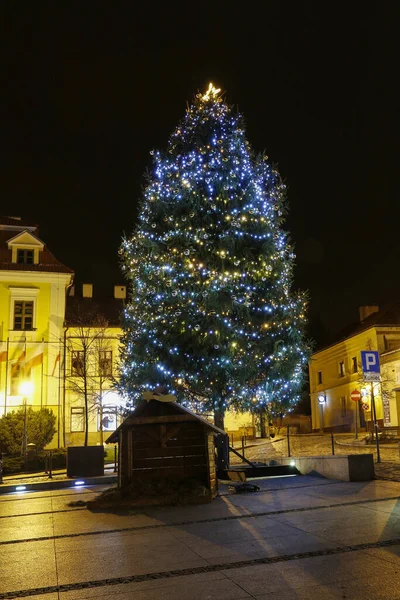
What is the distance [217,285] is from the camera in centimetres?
1852

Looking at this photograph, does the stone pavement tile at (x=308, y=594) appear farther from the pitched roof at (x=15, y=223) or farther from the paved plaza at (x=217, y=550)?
the pitched roof at (x=15, y=223)

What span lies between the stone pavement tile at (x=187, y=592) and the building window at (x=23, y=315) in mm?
35840

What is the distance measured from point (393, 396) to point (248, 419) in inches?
442

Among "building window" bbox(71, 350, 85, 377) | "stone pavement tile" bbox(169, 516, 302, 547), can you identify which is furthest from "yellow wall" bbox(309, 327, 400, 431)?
"stone pavement tile" bbox(169, 516, 302, 547)

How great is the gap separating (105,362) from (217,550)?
33248 millimetres

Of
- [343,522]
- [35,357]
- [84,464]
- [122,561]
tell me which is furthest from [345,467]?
[35,357]

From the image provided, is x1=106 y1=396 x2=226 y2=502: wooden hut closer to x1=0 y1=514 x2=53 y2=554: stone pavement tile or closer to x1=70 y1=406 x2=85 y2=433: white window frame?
x1=0 y1=514 x2=53 y2=554: stone pavement tile

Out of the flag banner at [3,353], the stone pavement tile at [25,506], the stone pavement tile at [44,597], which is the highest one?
the flag banner at [3,353]

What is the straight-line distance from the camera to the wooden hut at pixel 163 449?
13047 mm

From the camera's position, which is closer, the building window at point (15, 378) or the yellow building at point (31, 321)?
the building window at point (15, 378)

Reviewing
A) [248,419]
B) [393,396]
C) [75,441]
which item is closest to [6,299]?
[75,441]

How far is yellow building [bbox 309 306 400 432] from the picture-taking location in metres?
42.4

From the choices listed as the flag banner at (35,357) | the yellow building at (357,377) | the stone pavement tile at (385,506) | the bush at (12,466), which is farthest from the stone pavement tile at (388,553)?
the flag banner at (35,357)

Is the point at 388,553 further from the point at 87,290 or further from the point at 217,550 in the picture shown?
the point at 87,290
